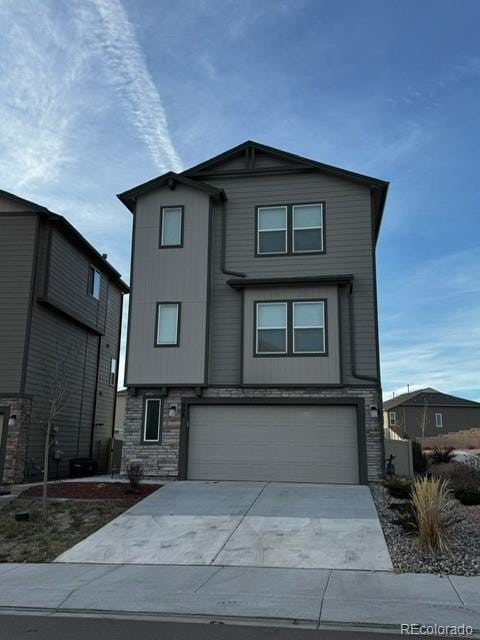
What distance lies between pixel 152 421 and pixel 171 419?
0.58 meters

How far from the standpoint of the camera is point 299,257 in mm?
15883

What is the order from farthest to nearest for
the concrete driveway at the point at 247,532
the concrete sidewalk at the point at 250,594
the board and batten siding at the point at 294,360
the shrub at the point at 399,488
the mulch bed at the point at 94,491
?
the board and batten siding at the point at 294,360 < the mulch bed at the point at 94,491 < the shrub at the point at 399,488 < the concrete driveway at the point at 247,532 < the concrete sidewalk at the point at 250,594

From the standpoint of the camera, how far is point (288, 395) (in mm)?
14984

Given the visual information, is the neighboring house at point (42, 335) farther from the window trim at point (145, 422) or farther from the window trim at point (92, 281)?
the window trim at point (145, 422)

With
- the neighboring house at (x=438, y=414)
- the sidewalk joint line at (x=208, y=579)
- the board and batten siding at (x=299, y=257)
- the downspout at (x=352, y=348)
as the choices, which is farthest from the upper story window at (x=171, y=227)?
the neighboring house at (x=438, y=414)

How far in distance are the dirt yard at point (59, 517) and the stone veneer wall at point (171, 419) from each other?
50.0 inches

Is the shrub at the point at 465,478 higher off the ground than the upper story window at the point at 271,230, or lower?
lower

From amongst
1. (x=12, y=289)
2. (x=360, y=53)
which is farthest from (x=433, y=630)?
(x=12, y=289)

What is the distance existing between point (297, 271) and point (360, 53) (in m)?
5.84

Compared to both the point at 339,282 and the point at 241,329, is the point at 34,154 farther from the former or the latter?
the point at 339,282

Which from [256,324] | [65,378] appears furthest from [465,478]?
[65,378]

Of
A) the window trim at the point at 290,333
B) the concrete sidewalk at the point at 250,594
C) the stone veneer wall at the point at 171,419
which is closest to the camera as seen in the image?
the concrete sidewalk at the point at 250,594

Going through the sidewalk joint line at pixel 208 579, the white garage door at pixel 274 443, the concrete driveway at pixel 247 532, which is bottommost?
the sidewalk joint line at pixel 208 579

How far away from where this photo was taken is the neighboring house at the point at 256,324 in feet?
48.5
